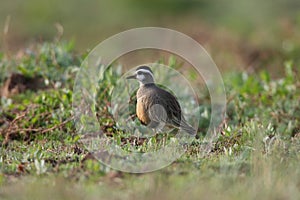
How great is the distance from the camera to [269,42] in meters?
15.8

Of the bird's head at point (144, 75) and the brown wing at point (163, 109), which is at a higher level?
the bird's head at point (144, 75)

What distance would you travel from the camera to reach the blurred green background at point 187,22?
15.1 m

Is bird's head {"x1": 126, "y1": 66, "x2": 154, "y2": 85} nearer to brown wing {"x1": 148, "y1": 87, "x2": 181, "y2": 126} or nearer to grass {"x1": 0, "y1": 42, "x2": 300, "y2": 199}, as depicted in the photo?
brown wing {"x1": 148, "y1": 87, "x2": 181, "y2": 126}

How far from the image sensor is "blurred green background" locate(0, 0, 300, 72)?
15117mm

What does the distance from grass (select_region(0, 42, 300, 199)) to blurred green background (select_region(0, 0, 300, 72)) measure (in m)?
4.09

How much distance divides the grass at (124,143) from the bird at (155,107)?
0.34 m

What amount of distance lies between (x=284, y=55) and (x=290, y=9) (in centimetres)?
705

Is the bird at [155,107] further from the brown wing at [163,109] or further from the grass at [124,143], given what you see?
the grass at [124,143]

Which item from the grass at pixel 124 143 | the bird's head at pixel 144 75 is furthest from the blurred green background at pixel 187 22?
the bird's head at pixel 144 75

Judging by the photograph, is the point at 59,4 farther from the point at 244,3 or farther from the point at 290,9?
the point at 290,9

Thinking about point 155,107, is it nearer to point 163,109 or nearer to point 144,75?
point 163,109

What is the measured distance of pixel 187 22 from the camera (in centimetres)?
1917

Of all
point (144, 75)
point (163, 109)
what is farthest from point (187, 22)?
point (163, 109)

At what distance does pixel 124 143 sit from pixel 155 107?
0.55m
